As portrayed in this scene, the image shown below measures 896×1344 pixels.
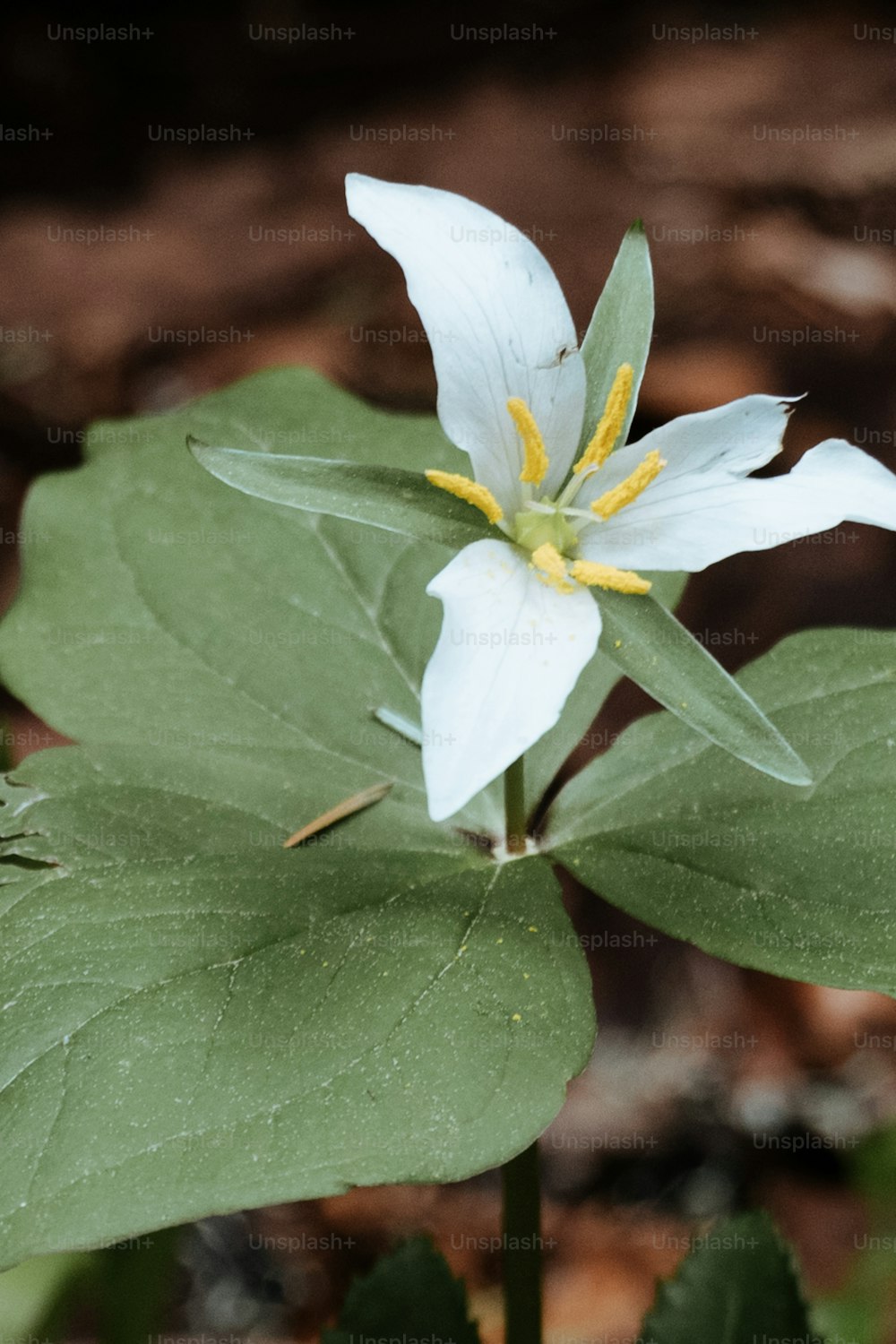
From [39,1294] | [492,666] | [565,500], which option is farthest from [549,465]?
[39,1294]

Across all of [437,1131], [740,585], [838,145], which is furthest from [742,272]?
[437,1131]

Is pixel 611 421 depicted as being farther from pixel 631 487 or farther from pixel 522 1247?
pixel 522 1247

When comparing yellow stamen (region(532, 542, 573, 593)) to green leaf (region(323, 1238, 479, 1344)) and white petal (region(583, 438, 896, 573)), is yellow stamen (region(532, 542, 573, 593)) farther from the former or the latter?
green leaf (region(323, 1238, 479, 1344))

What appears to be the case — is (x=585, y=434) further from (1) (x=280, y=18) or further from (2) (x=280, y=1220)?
(1) (x=280, y=18)

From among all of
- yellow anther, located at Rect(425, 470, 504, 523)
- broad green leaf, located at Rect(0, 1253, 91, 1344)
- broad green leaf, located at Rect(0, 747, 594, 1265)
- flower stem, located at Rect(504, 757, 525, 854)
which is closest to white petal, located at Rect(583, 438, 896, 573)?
yellow anther, located at Rect(425, 470, 504, 523)

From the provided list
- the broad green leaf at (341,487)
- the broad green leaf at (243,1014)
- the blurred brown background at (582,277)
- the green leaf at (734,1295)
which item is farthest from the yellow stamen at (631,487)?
the blurred brown background at (582,277)

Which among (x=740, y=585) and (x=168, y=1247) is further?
(x=740, y=585)

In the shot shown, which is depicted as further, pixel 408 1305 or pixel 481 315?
pixel 408 1305
